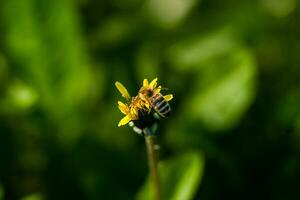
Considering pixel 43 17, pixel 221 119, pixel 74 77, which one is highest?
pixel 43 17

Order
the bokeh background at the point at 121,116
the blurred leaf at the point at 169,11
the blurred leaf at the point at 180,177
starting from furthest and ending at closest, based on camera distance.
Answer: the blurred leaf at the point at 169,11 < the bokeh background at the point at 121,116 < the blurred leaf at the point at 180,177

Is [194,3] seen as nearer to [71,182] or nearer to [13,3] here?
[13,3]

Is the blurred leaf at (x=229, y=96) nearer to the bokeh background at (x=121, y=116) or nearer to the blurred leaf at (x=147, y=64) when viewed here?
the bokeh background at (x=121, y=116)

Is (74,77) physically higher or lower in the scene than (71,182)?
higher

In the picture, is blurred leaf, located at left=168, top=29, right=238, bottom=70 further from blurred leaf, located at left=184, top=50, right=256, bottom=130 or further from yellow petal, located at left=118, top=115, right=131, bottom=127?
yellow petal, located at left=118, top=115, right=131, bottom=127

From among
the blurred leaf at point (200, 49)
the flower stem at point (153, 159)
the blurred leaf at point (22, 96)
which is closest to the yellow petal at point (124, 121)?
the flower stem at point (153, 159)

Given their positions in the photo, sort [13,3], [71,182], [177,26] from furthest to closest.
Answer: [177,26]
[13,3]
[71,182]

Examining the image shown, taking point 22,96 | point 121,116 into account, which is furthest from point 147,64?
point 22,96

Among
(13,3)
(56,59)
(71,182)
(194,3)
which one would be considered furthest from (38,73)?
(194,3)
